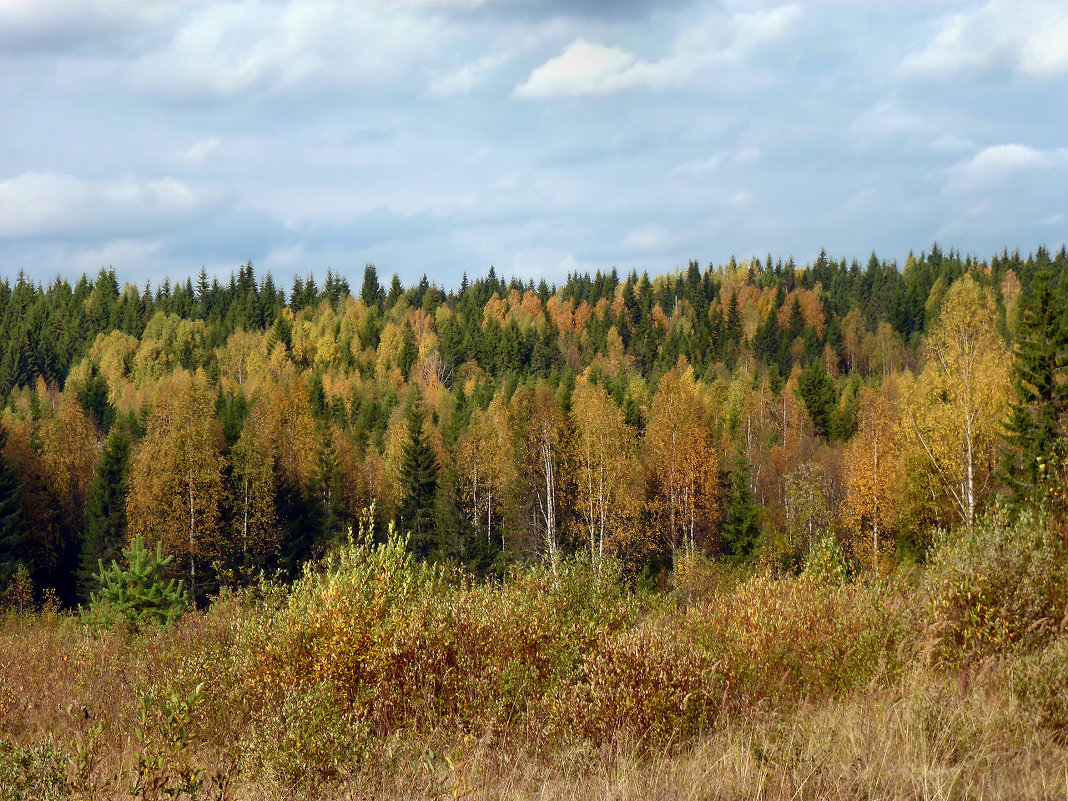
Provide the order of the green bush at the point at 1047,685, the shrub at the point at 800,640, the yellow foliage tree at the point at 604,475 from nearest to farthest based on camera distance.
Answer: the green bush at the point at 1047,685, the shrub at the point at 800,640, the yellow foliage tree at the point at 604,475

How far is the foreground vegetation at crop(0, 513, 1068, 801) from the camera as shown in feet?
21.0

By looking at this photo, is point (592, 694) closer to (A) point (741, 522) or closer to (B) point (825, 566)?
(B) point (825, 566)

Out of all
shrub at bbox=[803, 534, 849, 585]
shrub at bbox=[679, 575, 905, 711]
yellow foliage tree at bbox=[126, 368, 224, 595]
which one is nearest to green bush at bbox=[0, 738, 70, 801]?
shrub at bbox=[679, 575, 905, 711]

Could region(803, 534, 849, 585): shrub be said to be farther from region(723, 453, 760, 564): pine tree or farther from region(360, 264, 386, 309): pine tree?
region(360, 264, 386, 309): pine tree

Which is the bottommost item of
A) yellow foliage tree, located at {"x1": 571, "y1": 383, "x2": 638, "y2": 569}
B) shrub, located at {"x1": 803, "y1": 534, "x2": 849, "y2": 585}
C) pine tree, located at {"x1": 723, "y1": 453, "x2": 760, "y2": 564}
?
pine tree, located at {"x1": 723, "y1": 453, "x2": 760, "y2": 564}

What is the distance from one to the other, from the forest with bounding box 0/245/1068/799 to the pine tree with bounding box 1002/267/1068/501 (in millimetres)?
135

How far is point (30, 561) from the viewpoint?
150ft

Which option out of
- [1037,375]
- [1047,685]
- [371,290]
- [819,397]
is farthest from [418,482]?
[371,290]

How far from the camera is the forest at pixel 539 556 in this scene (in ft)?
24.2

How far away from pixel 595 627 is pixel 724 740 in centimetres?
319

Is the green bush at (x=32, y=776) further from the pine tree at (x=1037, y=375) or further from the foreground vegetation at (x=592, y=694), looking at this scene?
the pine tree at (x=1037, y=375)

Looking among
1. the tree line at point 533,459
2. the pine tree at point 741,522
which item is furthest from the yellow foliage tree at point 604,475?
the pine tree at point 741,522

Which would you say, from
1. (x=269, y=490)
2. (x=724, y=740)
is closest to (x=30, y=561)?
(x=269, y=490)

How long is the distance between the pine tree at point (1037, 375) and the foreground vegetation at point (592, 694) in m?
23.0
